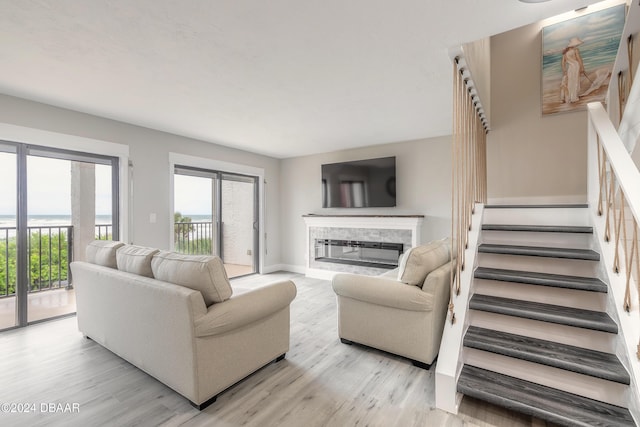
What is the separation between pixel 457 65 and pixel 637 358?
2.06m

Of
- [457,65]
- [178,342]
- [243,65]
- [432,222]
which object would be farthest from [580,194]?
[178,342]

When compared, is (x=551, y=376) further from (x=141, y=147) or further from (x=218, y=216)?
(x=141, y=147)

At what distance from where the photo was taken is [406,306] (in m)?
2.15

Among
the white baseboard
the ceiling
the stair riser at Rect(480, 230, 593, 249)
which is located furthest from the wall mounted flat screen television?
the stair riser at Rect(480, 230, 593, 249)

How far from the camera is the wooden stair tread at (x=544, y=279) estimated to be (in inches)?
72.9

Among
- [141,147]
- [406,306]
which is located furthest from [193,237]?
[406,306]

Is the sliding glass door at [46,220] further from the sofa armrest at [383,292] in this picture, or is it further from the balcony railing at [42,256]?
the sofa armrest at [383,292]

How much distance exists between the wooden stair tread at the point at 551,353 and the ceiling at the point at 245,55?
77.9 inches

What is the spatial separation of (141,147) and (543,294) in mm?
4507

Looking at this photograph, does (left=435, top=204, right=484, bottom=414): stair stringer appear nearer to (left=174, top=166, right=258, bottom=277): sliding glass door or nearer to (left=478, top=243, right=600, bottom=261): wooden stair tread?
(left=478, top=243, right=600, bottom=261): wooden stair tread

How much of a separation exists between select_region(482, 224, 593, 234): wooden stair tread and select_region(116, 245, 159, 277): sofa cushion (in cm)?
280

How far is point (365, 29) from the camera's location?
6.13 ft

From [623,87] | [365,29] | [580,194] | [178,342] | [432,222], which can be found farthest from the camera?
[432,222]

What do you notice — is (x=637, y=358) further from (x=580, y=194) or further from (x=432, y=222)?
(x=432, y=222)
